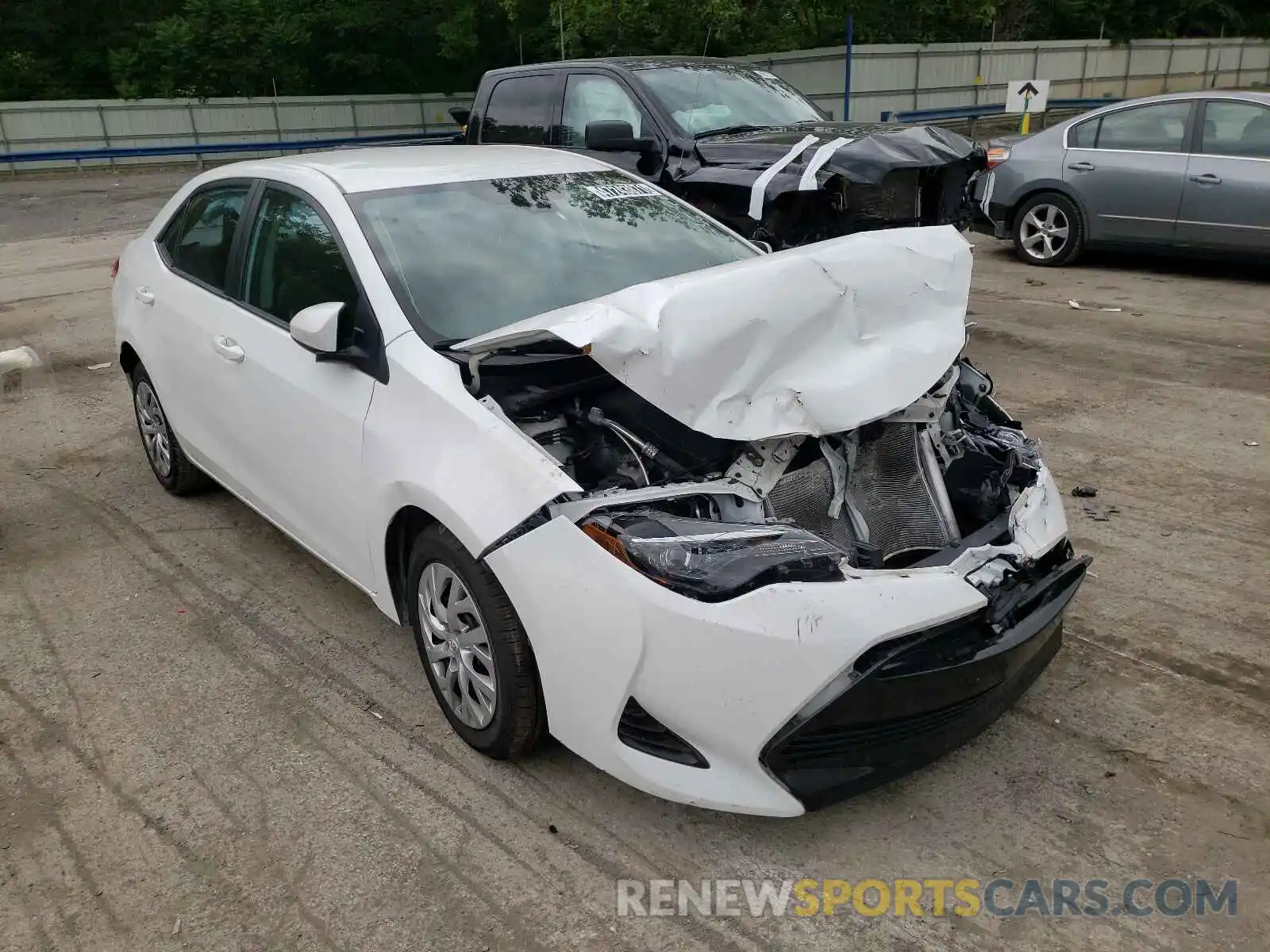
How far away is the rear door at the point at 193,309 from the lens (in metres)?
4.30

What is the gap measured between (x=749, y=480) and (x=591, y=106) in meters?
5.74

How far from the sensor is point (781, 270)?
10.8ft

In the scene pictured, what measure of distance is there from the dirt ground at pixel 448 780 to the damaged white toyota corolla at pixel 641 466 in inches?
10.4

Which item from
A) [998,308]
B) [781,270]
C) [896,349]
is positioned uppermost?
[781,270]

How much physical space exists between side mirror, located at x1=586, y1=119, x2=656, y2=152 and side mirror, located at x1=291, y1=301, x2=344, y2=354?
4283 millimetres

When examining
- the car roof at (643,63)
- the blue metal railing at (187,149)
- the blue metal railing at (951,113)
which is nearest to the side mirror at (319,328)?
the car roof at (643,63)

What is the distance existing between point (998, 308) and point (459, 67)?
1240 inches

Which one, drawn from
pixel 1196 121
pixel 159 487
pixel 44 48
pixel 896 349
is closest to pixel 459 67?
pixel 44 48

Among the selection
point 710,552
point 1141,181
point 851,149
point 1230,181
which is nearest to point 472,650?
point 710,552

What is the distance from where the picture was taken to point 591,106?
26.0 feet

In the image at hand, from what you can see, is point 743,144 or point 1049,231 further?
point 1049,231

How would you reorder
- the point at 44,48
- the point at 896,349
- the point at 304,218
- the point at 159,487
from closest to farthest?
the point at 896,349 < the point at 304,218 < the point at 159,487 < the point at 44,48

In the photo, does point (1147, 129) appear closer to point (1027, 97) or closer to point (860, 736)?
point (1027, 97)

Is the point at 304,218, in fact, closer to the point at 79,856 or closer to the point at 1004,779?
the point at 79,856
